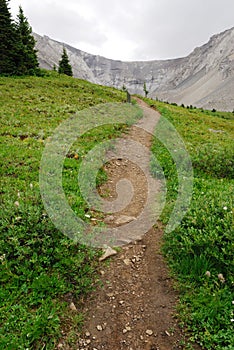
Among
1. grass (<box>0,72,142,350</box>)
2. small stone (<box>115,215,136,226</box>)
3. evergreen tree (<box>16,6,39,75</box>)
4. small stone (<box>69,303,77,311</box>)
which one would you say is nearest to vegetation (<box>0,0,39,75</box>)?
evergreen tree (<box>16,6,39,75</box>)

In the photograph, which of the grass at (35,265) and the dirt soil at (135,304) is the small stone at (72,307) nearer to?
the grass at (35,265)

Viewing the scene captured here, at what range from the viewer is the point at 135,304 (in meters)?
5.20

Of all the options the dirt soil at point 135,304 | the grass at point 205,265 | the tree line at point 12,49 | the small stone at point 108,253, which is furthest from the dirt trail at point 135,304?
the tree line at point 12,49

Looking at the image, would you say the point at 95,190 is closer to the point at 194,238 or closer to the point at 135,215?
the point at 135,215

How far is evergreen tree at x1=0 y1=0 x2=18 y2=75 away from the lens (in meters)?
36.2

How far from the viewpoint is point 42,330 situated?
4461 mm

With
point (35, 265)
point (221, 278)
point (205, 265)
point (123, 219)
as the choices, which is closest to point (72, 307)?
point (35, 265)

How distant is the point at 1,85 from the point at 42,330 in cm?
2966

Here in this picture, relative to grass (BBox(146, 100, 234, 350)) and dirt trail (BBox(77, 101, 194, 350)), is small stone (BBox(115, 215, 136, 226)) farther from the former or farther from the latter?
grass (BBox(146, 100, 234, 350))

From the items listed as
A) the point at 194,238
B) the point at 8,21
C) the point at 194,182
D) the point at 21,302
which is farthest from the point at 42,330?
the point at 8,21

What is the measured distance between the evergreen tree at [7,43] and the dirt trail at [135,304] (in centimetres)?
3639

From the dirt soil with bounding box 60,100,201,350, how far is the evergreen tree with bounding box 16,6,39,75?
37.3 metres

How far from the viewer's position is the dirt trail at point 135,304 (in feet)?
14.9

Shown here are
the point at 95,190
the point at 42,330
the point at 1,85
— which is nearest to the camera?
the point at 42,330
